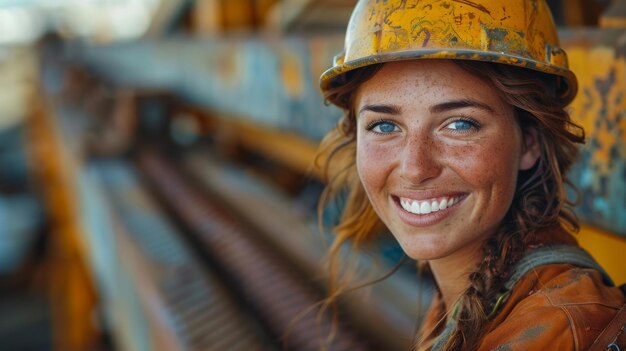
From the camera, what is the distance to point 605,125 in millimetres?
1880

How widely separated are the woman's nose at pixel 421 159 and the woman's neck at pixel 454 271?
0.64ft

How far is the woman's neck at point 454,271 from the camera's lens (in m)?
1.42

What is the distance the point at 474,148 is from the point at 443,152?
0.17 ft

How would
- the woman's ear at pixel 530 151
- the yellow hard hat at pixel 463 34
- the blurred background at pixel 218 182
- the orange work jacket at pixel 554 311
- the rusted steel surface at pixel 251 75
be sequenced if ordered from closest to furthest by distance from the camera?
1. the orange work jacket at pixel 554 311
2. the yellow hard hat at pixel 463 34
3. the woman's ear at pixel 530 151
4. the blurred background at pixel 218 182
5. the rusted steel surface at pixel 251 75

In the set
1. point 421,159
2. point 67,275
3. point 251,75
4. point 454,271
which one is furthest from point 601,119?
point 67,275

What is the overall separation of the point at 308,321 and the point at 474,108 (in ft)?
5.23

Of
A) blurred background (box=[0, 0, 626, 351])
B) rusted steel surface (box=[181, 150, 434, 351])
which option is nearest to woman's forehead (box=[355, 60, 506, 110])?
blurred background (box=[0, 0, 626, 351])

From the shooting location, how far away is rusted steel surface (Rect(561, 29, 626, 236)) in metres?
1.83

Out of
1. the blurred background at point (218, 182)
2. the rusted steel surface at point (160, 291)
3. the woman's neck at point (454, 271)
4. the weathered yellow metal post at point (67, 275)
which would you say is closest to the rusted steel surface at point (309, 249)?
the blurred background at point (218, 182)

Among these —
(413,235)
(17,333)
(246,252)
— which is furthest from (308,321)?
(17,333)

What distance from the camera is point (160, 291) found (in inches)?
121

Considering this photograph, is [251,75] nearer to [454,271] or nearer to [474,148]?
[454,271]

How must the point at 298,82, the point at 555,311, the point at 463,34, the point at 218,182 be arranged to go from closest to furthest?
the point at 555,311
the point at 463,34
the point at 298,82
the point at 218,182

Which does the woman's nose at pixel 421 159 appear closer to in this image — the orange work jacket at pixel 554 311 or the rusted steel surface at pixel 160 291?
the orange work jacket at pixel 554 311
